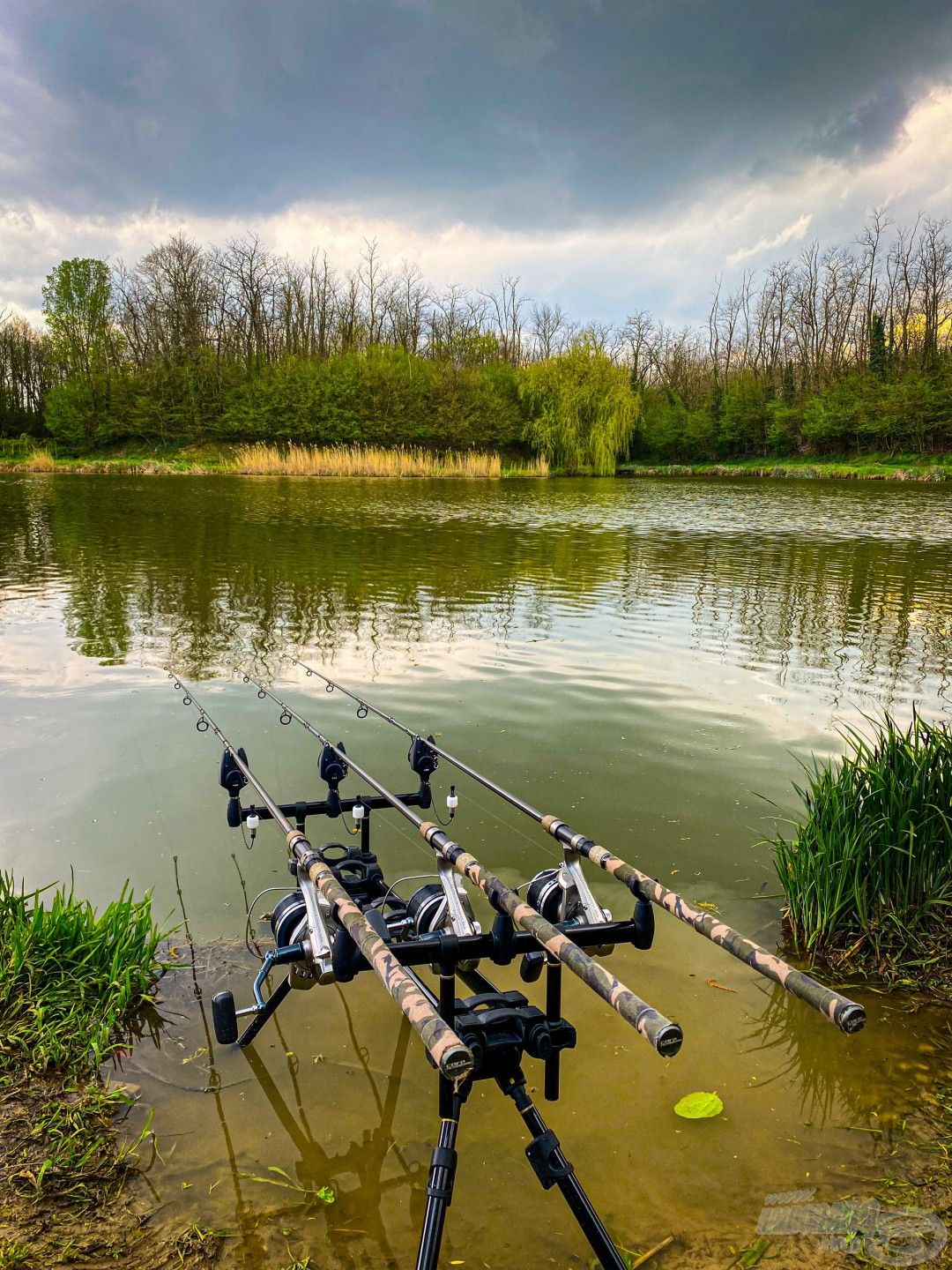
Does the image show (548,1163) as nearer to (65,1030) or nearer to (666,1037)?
(666,1037)

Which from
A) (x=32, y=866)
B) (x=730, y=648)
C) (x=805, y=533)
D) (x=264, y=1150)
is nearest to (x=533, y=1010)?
(x=264, y=1150)

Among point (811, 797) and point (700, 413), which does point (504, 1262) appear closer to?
point (811, 797)

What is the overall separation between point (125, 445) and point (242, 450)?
39.3 ft

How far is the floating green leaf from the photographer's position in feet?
9.37

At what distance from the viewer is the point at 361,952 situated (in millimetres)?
A: 1933

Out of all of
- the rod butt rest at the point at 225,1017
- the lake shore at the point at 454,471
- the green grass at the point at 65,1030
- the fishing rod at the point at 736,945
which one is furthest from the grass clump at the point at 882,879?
the lake shore at the point at 454,471

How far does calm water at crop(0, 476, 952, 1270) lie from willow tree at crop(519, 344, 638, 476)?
34149 mm

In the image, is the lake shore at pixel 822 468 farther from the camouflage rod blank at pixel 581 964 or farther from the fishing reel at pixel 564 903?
the camouflage rod blank at pixel 581 964

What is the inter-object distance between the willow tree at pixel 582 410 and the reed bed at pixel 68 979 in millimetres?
47122

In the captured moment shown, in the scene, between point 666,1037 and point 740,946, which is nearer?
point 666,1037

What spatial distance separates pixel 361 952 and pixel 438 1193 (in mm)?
566

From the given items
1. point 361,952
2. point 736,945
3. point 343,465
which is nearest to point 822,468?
point 343,465

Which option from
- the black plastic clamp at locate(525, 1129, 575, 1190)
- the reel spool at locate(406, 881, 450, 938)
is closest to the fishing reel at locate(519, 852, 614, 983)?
the reel spool at locate(406, 881, 450, 938)

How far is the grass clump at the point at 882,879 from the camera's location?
3.68m
